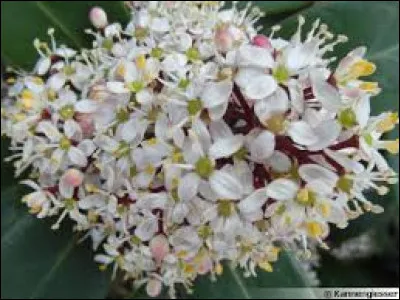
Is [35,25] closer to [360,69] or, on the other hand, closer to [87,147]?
[87,147]

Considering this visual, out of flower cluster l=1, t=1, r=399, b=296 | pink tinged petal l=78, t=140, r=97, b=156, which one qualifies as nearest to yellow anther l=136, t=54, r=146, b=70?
flower cluster l=1, t=1, r=399, b=296

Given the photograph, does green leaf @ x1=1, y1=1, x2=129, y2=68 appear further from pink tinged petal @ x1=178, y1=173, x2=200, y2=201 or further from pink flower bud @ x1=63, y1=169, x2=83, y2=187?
pink tinged petal @ x1=178, y1=173, x2=200, y2=201

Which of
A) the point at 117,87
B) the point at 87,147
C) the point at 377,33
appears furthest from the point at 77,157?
the point at 377,33

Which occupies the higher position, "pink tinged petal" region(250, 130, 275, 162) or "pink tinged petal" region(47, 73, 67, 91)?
"pink tinged petal" region(47, 73, 67, 91)

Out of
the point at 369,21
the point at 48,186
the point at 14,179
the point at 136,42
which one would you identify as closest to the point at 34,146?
the point at 48,186

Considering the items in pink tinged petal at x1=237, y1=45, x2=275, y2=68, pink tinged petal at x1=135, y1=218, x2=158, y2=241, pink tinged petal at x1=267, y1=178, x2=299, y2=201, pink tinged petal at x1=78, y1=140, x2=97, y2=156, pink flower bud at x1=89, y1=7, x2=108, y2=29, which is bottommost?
pink tinged petal at x1=135, y1=218, x2=158, y2=241

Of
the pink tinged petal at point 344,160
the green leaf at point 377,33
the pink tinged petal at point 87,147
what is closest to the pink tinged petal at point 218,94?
the pink tinged petal at point 344,160
